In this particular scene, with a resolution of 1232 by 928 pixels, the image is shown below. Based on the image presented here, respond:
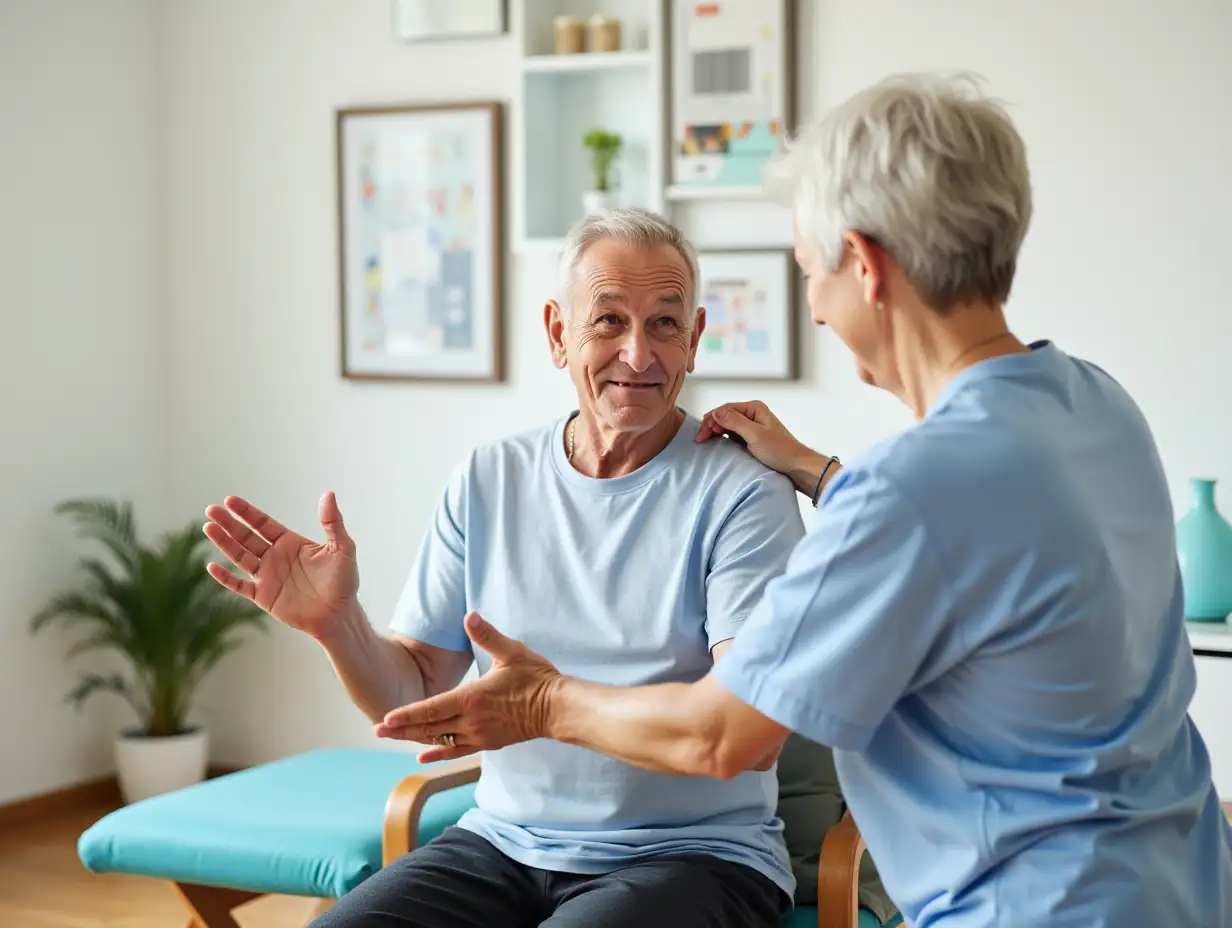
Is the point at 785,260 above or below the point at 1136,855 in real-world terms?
above

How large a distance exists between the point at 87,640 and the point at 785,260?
2.50m

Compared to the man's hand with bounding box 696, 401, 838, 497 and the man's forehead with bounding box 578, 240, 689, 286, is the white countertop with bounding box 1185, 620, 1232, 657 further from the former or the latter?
the man's forehead with bounding box 578, 240, 689, 286

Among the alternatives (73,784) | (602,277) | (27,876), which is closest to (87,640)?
(73,784)

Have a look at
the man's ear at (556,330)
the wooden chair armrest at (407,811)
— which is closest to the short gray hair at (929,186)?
the man's ear at (556,330)

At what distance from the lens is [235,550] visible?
2086mm

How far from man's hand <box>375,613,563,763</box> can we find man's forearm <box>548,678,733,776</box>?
0.02 metres

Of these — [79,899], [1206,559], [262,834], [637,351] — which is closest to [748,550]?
[637,351]

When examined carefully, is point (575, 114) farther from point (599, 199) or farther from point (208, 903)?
point (208, 903)

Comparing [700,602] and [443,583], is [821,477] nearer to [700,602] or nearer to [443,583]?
[700,602]

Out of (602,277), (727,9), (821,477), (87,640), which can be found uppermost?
(727,9)

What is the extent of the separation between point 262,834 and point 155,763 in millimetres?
1990

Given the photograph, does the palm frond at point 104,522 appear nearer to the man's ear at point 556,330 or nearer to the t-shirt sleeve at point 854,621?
the man's ear at point 556,330

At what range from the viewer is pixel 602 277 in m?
2.21

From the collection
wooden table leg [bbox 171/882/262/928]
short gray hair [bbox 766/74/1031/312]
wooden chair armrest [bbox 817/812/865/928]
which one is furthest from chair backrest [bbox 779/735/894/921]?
short gray hair [bbox 766/74/1031/312]
